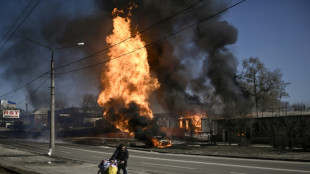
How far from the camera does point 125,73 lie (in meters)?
41.2

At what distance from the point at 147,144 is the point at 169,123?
1805 cm

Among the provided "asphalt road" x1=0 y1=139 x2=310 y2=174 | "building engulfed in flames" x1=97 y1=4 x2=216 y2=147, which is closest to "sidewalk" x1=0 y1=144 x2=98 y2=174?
"asphalt road" x1=0 y1=139 x2=310 y2=174

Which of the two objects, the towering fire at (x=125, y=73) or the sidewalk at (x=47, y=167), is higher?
the towering fire at (x=125, y=73)

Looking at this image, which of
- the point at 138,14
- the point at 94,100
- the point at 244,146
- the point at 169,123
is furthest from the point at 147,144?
the point at 94,100

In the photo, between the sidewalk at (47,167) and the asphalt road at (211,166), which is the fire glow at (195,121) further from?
the sidewalk at (47,167)

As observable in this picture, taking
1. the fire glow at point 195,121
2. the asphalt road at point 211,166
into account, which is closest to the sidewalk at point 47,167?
the asphalt road at point 211,166

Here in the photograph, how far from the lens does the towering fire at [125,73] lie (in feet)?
133

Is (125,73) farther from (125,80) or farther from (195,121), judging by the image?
(195,121)

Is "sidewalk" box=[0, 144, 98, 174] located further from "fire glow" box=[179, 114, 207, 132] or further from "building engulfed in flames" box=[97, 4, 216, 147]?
"fire glow" box=[179, 114, 207, 132]

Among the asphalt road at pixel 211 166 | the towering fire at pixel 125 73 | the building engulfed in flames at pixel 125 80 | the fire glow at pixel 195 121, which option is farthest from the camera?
the towering fire at pixel 125 73

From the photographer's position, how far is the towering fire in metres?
40.6

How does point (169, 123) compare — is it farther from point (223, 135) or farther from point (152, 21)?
point (152, 21)


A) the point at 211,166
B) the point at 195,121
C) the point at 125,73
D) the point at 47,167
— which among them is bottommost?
the point at 211,166

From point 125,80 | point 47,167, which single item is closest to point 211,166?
point 47,167
